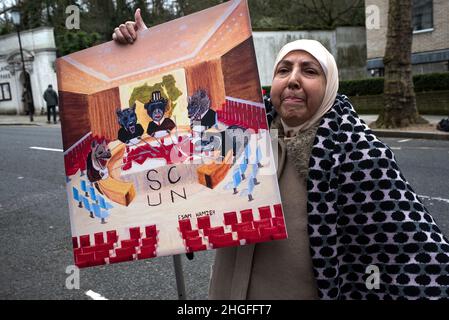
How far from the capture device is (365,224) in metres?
1.49

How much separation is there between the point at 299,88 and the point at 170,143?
0.50m

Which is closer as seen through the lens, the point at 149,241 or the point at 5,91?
the point at 149,241

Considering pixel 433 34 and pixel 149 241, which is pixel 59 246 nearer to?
pixel 149 241

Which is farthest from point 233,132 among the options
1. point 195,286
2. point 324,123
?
point 195,286

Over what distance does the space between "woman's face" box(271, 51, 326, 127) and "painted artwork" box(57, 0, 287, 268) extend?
0.09 m

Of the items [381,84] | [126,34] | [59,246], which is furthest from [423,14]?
[126,34]

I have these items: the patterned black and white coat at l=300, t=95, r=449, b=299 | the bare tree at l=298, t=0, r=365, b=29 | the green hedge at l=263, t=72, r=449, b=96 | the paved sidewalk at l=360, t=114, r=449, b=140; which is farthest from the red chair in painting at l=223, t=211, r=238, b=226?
the bare tree at l=298, t=0, r=365, b=29

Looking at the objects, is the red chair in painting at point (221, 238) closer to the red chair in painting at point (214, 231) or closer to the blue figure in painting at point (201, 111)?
the red chair in painting at point (214, 231)

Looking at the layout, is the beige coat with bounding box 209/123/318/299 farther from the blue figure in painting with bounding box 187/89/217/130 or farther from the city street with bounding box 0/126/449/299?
the city street with bounding box 0/126/449/299

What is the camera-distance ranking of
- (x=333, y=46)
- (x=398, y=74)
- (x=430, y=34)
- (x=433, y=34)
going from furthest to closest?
(x=333, y=46) < (x=430, y=34) < (x=433, y=34) < (x=398, y=74)

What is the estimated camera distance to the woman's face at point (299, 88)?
4.99 ft

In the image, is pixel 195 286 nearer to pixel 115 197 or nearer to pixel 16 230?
pixel 115 197

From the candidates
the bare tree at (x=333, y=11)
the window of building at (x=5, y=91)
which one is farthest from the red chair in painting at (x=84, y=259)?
the window of building at (x=5, y=91)

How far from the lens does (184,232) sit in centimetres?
153
